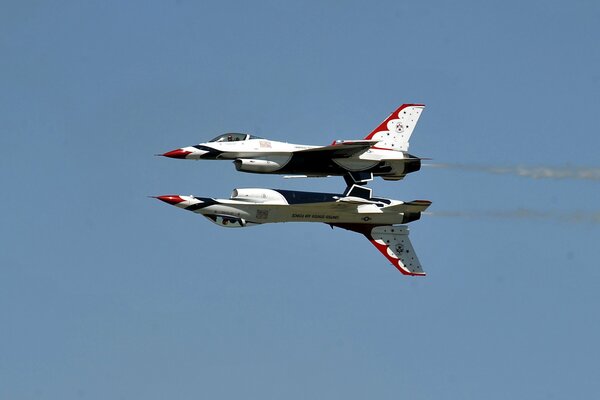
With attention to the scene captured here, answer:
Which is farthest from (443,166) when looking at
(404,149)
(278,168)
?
(278,168)

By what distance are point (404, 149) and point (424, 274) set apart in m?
5.90

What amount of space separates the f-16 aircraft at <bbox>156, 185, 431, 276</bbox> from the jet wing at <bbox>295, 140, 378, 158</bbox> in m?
2.00

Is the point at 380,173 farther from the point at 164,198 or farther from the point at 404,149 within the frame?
the point at 164,198

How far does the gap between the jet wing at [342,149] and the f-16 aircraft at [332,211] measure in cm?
200

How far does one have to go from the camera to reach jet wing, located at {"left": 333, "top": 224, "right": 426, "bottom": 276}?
66.8m

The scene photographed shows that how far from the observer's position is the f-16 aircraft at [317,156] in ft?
204

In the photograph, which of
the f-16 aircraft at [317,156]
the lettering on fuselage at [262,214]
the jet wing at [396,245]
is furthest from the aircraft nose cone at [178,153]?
the jet wing at [396,245]

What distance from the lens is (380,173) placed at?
65000 millimetres

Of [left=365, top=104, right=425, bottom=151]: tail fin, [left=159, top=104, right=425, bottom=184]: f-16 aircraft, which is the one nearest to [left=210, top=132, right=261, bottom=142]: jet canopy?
[left=159, top=104, right=425, bottom=184]: f-16 aircraft

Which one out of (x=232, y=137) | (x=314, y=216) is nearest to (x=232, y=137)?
(x=232, y=137)

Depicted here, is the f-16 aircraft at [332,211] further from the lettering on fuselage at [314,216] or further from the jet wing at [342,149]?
the jet wing at [342,149]

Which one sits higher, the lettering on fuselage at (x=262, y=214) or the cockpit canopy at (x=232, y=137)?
the cockpit canopy at (x=232, y=137)

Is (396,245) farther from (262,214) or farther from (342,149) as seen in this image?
(262,214)

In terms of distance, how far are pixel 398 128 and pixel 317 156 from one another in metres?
5.57
